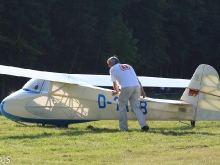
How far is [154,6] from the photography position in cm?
6103

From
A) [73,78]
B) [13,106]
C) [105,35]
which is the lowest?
[13,106]

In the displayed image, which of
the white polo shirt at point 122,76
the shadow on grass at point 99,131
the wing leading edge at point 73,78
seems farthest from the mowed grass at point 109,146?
the wing leading edge at point 73,78

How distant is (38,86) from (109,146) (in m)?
5.12

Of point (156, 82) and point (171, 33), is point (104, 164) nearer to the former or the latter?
point (156, 82)

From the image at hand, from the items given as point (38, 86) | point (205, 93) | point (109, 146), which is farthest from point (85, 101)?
point (109, 146)

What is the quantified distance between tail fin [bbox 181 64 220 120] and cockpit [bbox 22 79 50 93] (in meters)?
3.70

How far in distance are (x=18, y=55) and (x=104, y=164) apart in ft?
121

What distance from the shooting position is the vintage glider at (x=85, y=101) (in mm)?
16125

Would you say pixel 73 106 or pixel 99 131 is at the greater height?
pixel 73 106

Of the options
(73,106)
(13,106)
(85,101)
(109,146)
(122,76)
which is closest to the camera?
(109,146)

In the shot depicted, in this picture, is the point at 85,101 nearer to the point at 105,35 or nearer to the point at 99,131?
the point at 99,131

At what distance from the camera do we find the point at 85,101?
16812 mm

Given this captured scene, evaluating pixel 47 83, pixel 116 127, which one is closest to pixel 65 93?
pixel 47 83

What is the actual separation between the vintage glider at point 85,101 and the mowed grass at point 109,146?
0.48 meters
